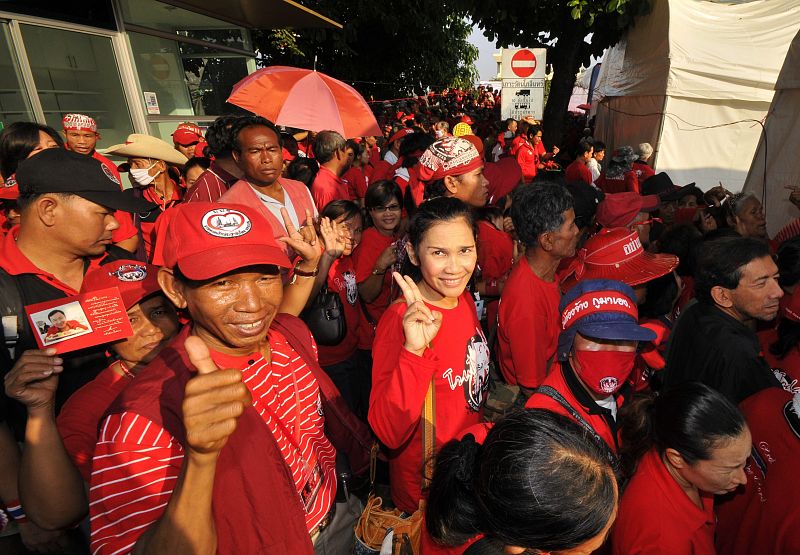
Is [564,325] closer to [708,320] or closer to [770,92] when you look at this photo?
[708,320]

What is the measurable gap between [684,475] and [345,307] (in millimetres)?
2134

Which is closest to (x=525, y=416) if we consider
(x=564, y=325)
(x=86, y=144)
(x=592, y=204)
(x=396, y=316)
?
(x=396, y=316)

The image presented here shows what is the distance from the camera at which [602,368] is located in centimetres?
200

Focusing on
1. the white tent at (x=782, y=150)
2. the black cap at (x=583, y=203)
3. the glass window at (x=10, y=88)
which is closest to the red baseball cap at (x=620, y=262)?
the black cap at (x=583, y=203)

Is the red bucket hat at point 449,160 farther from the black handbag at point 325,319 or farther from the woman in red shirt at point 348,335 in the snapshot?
the black handbag at point 325,319

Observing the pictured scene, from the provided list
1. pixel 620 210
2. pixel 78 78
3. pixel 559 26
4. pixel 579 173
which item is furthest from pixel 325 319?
pixel 559 26

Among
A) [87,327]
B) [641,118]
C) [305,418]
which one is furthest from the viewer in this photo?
[641,118]

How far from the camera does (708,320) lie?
2.50 m

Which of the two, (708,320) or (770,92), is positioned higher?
(770,92)

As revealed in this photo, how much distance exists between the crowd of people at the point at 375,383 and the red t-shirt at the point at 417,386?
13 millimetres

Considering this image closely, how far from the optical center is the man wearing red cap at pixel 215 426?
1.00 m

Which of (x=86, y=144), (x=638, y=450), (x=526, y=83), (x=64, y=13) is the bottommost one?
(x=638, y=450)

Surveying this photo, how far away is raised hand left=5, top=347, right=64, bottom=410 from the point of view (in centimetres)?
141

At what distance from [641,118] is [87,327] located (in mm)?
11150
